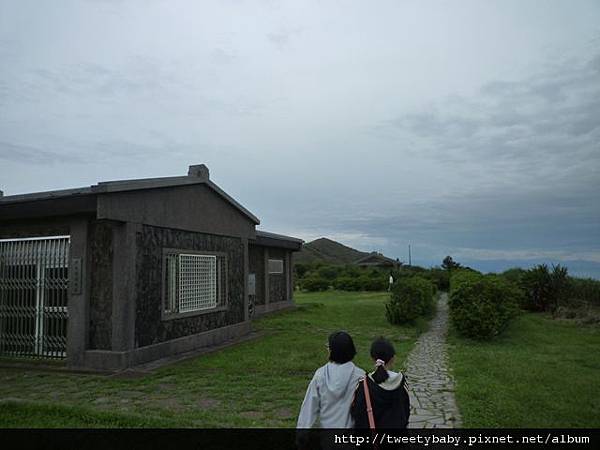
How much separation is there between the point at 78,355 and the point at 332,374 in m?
6.92

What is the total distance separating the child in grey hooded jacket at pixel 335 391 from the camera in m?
3.32

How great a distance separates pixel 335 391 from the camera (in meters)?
3.33

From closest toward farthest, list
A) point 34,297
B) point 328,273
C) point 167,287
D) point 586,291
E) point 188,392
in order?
point 188,392
point 34,297
point 167,287
point 586,291
point 328,273

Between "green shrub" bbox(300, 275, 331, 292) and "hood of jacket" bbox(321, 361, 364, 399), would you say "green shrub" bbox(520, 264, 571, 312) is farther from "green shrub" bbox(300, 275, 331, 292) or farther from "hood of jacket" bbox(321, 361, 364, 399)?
"green shrub" bbox(300, 275, 331, 292)

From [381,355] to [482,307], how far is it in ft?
32.7

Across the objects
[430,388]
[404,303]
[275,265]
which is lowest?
[430,388]

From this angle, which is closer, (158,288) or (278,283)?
(158,288)

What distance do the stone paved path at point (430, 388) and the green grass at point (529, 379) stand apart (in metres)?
0.16

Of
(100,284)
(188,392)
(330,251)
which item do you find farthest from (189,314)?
(330,251)

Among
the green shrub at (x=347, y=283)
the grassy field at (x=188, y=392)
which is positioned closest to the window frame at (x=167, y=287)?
the grassy field at (x=188, y=392)

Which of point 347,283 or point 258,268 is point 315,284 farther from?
point 258,268

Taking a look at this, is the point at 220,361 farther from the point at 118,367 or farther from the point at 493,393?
the point at 493,393
